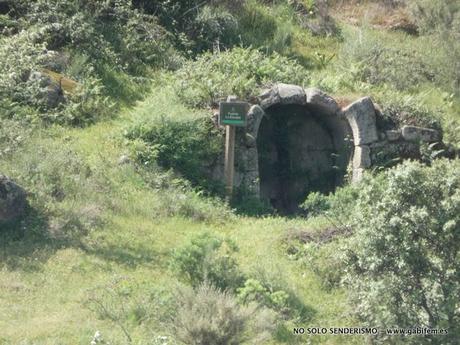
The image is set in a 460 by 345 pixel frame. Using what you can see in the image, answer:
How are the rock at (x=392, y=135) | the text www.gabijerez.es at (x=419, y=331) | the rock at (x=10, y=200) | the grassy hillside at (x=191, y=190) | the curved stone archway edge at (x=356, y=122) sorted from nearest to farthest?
1. the text www.gabijerez.es at (x=419, y=331)
2. the grassy hillside at (x=191, y=190)
3. the rock at (x=10, y=200)
4. the curved stone archway edge at (x=356, y=122)
5. the rock at (x=392, y=135)

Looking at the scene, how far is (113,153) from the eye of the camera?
57.2ft

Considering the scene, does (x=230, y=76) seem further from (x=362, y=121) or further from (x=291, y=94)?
(x=362, y=121)

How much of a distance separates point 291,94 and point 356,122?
1.24 m

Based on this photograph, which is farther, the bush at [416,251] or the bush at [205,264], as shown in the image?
the bush at [205,264]

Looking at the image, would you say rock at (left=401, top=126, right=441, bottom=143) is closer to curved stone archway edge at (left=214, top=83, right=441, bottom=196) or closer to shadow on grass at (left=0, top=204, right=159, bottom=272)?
curved stone archway edge at (left=214, top=83, right=441, bottom=196)

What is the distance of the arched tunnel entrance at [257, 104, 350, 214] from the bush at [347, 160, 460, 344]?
7315mm

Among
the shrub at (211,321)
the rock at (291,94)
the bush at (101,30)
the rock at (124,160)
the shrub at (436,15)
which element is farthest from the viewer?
the shrub at (436,15)

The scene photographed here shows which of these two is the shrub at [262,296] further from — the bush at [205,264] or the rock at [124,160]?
the rock at [124,160]

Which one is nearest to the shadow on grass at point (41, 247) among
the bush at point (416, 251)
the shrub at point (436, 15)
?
the bush at point (416, 251)

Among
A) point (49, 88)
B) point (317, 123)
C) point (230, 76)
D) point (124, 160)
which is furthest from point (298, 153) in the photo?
point (49, 88)

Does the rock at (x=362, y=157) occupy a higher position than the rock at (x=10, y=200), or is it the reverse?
the rock at (x=10, y=200)

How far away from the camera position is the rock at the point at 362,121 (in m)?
18.7

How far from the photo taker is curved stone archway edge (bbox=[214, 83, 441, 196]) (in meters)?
18.5

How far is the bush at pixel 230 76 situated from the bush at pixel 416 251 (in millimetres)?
7078
